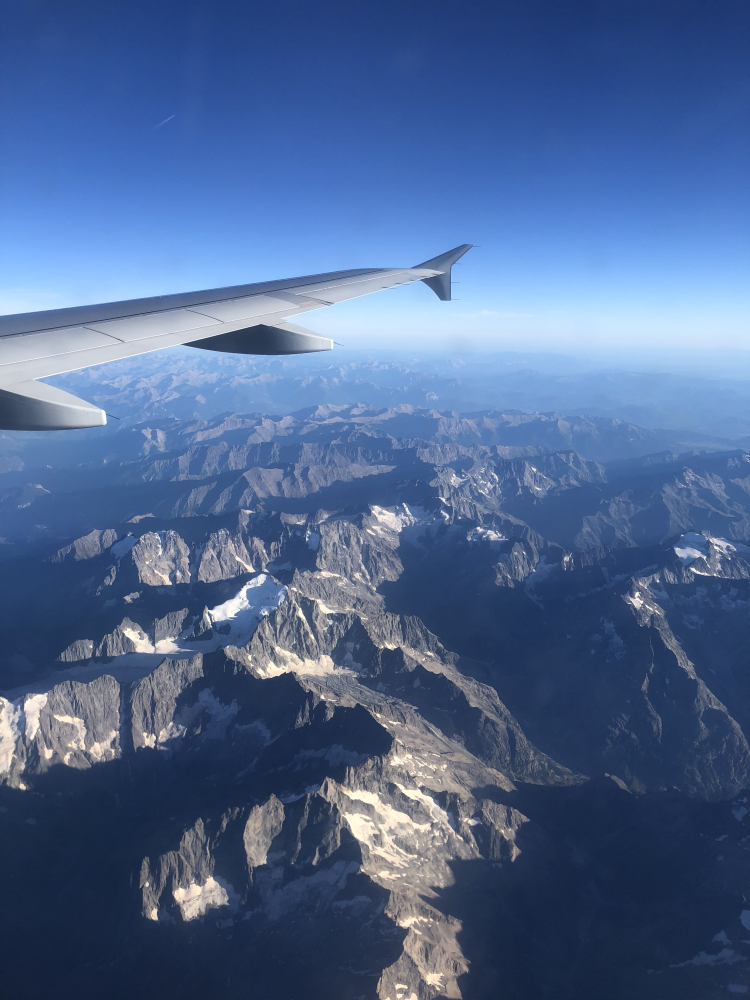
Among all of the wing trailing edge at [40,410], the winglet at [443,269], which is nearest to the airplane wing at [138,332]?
the wing trailing edge at [40,410]

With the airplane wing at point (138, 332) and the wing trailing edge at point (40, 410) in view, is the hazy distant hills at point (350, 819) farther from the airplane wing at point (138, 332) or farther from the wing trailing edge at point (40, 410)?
the wing trailing edge at point (40, 410)

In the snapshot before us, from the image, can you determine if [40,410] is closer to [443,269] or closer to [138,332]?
[138,332]

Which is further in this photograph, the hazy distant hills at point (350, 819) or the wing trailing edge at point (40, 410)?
the hazy distant hills at point (350, 819)

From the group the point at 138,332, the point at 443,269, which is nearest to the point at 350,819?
the point at 443,269

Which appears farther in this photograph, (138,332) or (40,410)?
(138,332)

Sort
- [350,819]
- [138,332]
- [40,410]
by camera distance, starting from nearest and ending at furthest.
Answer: [40,410] → [138,332] → [350,819]

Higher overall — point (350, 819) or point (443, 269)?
point (443, 269)

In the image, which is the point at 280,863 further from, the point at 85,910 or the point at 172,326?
the point at 172,326
